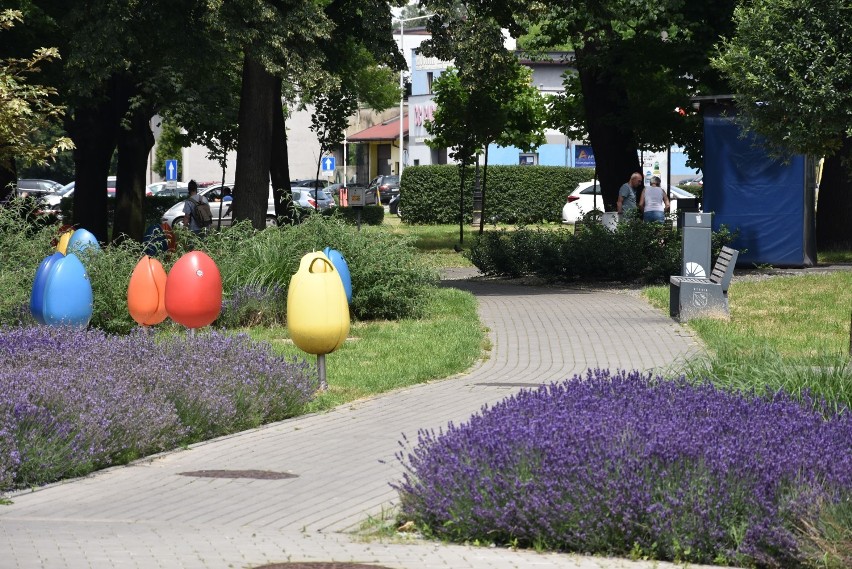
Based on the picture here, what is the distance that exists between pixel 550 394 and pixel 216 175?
81044 millimetres

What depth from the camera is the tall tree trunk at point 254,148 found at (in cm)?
2261

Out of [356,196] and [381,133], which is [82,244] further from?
[381,133]

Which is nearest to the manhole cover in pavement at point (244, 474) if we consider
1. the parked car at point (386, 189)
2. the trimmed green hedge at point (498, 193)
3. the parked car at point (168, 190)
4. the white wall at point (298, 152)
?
the parked car at point (168, 190)

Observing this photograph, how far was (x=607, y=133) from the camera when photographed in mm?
29672

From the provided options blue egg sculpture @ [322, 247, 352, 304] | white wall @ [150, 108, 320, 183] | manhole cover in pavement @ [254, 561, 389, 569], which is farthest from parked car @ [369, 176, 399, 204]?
manhole cover in pavement @ [254, 561, 389, 569]

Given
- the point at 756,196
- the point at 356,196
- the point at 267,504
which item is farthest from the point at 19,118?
the point at 356,196

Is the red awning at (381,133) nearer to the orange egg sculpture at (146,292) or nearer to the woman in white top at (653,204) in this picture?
the woman in white top at (653,204)

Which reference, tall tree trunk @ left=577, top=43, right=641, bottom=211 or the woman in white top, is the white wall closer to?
tall tree trunk @ left=577, top=43, right=641, bottom=211

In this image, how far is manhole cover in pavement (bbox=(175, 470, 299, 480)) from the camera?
7965mm

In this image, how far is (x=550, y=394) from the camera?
793 centimetres

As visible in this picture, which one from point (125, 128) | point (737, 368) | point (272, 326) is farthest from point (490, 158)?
point (737, 368)

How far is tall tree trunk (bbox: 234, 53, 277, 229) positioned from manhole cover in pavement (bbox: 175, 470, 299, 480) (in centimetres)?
1456

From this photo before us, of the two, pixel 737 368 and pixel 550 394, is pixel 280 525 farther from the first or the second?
pixel 737 368

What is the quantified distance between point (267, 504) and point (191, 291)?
631 centimetres
